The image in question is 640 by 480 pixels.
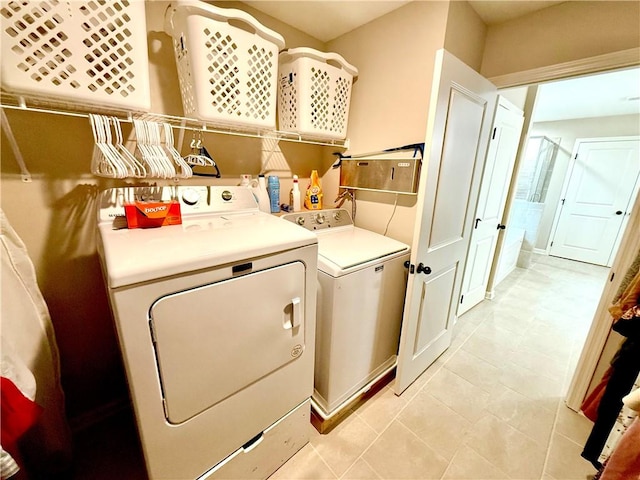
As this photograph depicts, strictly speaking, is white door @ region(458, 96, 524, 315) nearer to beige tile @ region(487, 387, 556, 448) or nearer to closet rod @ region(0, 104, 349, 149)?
beige tile @ region(487, 387, 556, 448)

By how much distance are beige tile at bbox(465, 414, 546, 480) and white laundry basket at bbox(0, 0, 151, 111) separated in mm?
2452

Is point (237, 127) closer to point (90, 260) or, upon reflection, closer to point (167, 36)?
point (167, 36)

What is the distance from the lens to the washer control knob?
119cm

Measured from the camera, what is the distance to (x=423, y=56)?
146 centimetres

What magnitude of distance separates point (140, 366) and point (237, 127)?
1.16 meters

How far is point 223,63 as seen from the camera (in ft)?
3.69

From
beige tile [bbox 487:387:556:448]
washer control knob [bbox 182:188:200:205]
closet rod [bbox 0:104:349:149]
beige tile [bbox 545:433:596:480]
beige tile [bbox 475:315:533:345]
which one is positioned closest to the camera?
closet rod [bbox 0:104:349:149]

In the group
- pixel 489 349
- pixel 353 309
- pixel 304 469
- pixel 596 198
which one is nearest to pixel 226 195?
pixel 353 309

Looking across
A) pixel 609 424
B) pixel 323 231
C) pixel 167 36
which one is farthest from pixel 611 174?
pixel 167 36

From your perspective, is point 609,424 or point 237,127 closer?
point 609,424

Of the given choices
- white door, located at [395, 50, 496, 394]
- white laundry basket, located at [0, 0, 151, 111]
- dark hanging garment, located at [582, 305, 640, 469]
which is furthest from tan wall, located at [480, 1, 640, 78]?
white laundry basket, located at [0, 0, 151, 111]

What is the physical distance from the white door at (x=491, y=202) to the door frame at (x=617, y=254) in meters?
0.68

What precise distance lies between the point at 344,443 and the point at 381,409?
0.35 m

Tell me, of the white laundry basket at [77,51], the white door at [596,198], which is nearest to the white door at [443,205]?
the white laundry basket at [77,51]
